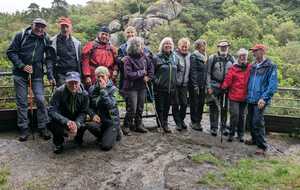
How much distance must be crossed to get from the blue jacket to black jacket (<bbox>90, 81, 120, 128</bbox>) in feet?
8.34

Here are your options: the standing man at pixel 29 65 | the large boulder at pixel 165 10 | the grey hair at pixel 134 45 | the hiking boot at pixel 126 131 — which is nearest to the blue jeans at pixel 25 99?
the standing man at pixel 29 65

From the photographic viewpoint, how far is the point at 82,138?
7.04 meters

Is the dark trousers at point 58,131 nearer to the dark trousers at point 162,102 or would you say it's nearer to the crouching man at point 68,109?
the crouching man at point 68,109

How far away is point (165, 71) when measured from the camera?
25.4 feet

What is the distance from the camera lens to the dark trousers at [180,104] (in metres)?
8.14

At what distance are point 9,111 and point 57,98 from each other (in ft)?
6.03

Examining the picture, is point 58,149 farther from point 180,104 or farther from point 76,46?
point 180,104

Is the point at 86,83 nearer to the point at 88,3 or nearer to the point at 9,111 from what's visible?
the point at 9,111

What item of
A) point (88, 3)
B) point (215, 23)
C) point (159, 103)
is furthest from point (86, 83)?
point (88, 3)

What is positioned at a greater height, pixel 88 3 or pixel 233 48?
pixel 88 3

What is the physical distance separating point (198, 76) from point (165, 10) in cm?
5296

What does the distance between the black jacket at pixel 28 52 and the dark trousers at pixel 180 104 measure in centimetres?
259

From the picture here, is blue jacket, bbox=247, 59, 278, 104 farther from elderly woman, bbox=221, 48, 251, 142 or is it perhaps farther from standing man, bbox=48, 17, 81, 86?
standing man, bbox=48, 17, 81, 86

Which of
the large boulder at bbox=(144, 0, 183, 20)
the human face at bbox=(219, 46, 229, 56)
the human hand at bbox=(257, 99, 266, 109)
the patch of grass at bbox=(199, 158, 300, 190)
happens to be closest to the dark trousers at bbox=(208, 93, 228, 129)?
the human face at bbox=(219, 46, 229, 56)
